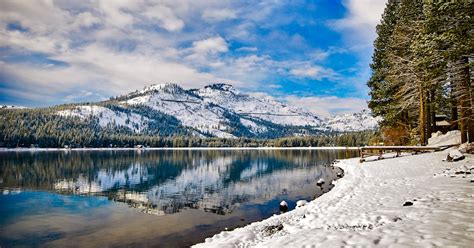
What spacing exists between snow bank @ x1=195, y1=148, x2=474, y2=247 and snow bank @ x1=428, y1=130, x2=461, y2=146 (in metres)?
15.9

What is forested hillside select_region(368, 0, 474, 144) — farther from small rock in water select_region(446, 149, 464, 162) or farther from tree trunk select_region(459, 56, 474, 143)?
small rock in water select_region(446, 149, 464, 162)

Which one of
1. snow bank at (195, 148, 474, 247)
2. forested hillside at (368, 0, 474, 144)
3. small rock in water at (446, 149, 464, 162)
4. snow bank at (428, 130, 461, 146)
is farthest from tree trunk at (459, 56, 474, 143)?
snow bank at (428, 130, 461, 146)

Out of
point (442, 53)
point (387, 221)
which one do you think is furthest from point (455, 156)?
point (387, 221)

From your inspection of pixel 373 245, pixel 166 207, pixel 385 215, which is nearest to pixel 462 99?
pixel 385 215

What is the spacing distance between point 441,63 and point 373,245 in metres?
19.8

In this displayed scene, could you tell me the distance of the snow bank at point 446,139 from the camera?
104 feet

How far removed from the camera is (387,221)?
1048cm

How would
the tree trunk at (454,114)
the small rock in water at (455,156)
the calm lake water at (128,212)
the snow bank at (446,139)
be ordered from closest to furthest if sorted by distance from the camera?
the calm lake water at (128,212) < the small rock in water at (455,156) < the tree trunk at (454,114) < the snow bank at (446,139)

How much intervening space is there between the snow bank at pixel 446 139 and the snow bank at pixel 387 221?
15.9 m

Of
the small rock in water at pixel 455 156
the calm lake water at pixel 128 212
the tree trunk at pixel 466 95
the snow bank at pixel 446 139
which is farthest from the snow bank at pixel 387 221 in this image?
the snow bank at pixel 446 139

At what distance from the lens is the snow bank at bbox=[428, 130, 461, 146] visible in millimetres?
31575

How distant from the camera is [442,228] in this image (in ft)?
28.5

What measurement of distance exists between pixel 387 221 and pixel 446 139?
28.5 m

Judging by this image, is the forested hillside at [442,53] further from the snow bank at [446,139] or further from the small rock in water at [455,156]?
the small rock in water at [455,156]
